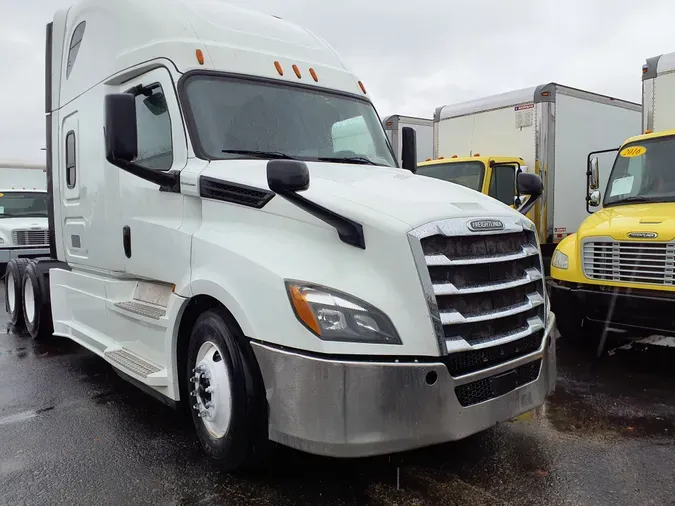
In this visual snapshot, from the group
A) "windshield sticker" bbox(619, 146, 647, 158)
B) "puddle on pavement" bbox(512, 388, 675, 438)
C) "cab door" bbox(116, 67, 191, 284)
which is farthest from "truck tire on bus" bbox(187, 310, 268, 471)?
"windshield sticker" bbox(619, 146, 647, 158)

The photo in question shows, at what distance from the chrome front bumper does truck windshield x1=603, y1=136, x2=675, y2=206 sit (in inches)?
187

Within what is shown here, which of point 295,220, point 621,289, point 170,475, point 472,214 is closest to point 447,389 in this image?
point 472,214

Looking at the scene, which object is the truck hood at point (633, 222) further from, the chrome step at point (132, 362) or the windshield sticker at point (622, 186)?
the chrome step at point (132, 362)

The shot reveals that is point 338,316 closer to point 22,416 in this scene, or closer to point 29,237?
point 22,416

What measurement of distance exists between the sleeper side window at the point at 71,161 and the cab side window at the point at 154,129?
57.7 inches

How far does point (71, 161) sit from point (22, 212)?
10.4 metres

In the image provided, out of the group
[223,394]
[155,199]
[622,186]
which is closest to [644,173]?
[622,186]

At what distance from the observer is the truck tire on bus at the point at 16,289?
759cm

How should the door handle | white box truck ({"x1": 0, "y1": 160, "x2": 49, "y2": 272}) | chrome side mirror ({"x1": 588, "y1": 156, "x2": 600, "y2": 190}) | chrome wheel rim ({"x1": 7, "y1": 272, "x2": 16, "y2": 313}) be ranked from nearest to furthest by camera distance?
the door handle < chrome side mirror ({"x1": 588, "y1": 156, "x2": 600, "y2": 190}) < chrome wheel rim ({"x1": 7, "y1": 272, "x2": 16, "y2": 313}) < white box truck ({"x1": 0, "y1": 160, "x2": 49, "y2": 272})

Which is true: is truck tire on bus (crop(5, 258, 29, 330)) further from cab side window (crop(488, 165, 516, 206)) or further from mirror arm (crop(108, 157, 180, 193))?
cab side window (crop(488, 165, 516, 206))

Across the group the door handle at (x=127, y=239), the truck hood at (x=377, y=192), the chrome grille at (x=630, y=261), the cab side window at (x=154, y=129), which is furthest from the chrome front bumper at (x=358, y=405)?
the chrome grille at (x=630, y=261)

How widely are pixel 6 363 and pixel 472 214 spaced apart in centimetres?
547

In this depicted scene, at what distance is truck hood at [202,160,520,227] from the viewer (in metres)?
3.11

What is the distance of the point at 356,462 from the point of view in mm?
3654
